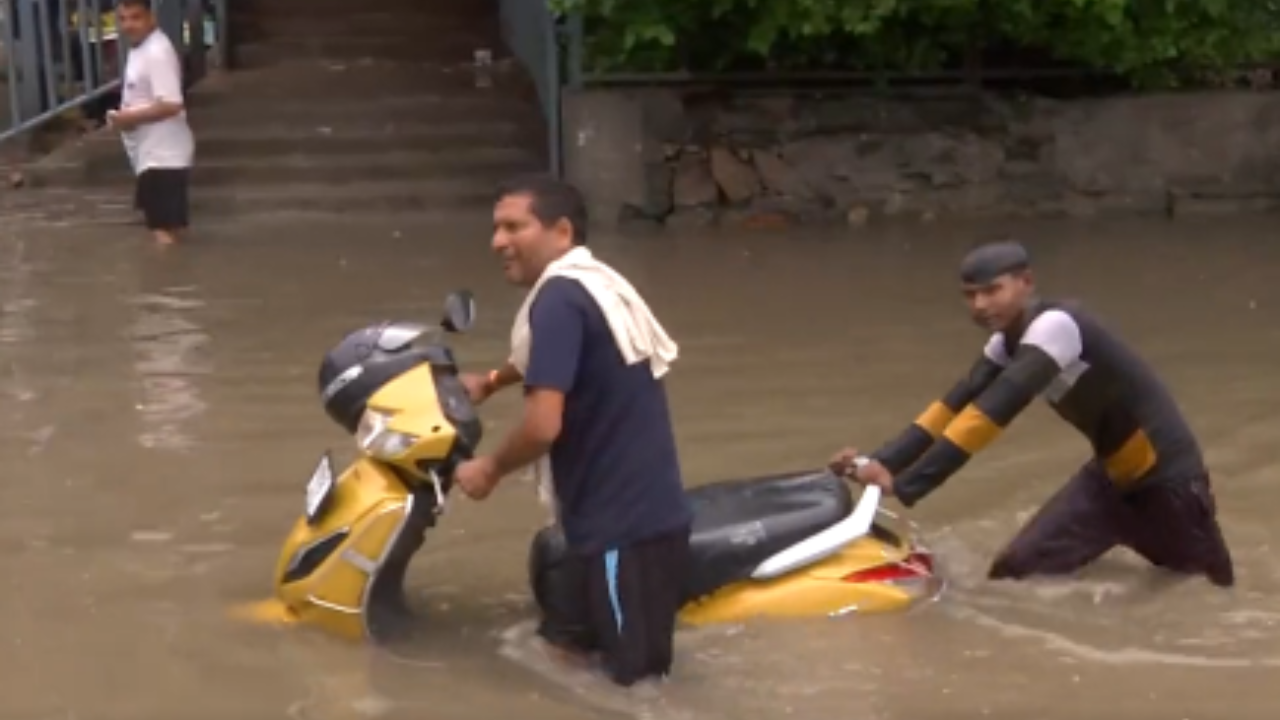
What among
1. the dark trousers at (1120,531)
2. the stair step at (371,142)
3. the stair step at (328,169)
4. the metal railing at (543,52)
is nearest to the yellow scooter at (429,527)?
the dark trousers at (1120,531)

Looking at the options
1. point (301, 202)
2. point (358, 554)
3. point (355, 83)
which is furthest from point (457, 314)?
point (355, 83)

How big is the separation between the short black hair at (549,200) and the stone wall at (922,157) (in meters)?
8.38

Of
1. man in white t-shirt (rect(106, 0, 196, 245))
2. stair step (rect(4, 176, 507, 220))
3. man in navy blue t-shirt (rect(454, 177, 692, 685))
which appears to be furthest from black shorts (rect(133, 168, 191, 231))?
man in navy blue t-shirt (rect(454, 177, 692, 685))

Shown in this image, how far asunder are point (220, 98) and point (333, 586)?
10136 mm

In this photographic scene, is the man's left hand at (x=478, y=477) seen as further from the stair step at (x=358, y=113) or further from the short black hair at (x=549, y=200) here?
the stair step at (x=358, y=113)

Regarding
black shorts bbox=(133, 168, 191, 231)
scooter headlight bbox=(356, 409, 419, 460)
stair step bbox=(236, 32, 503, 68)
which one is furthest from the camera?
stair step bbox=(236, 32, 503, 68)

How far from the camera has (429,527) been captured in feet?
17.8

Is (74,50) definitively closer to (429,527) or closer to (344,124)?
(344,124)

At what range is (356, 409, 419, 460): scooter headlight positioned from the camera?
5195mm

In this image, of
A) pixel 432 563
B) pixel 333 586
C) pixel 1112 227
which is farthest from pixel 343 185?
pixel 333 586

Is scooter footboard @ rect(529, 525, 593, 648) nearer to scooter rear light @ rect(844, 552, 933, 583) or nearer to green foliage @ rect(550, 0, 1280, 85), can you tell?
scooter rear light @ rect(844, 552, 933, 583)

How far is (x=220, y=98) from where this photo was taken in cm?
1490

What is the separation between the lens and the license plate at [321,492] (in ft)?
17.6

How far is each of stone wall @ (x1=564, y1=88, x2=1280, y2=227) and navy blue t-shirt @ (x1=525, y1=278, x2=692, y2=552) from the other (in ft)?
27.9
